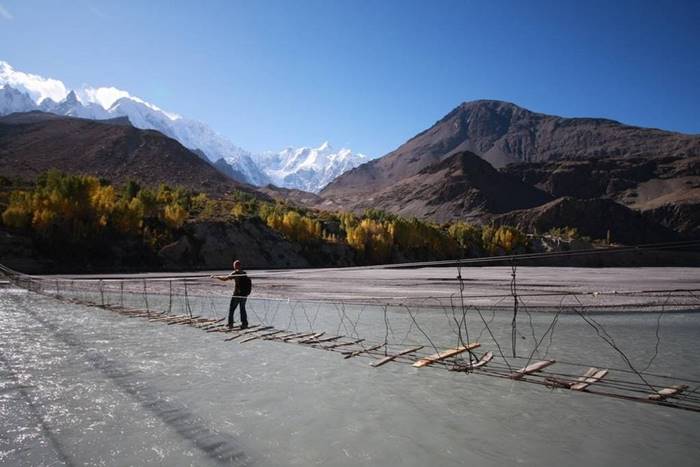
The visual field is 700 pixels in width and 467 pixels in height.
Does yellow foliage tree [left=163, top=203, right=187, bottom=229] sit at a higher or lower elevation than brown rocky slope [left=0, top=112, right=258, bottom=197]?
lower

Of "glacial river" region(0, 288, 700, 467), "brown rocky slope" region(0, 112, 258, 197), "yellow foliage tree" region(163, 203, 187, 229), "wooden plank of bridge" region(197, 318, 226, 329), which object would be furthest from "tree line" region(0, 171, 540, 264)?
"brown rocky slope" region(0, 112, 258, 197)

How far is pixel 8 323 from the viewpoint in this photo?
62.7 feet

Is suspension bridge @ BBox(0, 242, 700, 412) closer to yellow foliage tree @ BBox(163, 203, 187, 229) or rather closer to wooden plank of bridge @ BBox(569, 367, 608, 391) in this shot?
wooden plank of bridge @ BBox(569, 367, 608, 391)

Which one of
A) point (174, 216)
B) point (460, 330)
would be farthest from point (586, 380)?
point (174, 216)

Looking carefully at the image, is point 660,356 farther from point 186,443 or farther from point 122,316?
point 122,316

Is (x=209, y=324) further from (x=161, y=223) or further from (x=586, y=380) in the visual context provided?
(x=161, y=223)

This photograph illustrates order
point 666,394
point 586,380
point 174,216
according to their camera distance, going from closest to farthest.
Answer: point 666,394
point 586,380
point 174,216

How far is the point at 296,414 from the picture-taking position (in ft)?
28.5

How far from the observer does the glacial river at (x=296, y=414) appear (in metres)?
7.02

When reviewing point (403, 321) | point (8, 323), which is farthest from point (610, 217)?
point (8, 323)

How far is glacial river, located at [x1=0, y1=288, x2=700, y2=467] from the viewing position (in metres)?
7.02

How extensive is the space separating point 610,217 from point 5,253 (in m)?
175

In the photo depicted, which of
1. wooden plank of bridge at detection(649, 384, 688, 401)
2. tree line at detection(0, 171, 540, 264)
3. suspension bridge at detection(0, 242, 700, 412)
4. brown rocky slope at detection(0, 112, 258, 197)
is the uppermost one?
brown rocky slope at detection(0, 112, 258, 197)

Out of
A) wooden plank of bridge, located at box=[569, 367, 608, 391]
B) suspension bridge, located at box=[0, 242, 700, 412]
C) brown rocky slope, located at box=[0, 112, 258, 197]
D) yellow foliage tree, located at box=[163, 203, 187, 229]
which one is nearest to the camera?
wooden plank of bridge, located at box=[569, 367, 608, 391]
